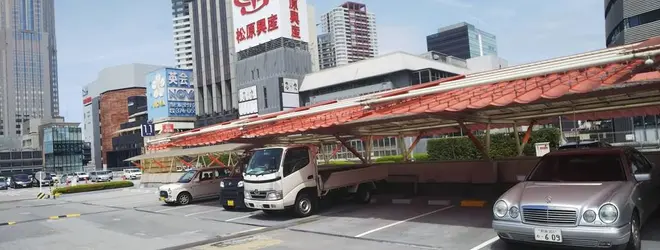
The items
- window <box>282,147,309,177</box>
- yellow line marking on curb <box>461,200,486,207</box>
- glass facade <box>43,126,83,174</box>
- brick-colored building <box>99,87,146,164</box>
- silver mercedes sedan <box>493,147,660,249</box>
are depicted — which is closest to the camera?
silver mercedes sedan <box>493,147,660,249</box>

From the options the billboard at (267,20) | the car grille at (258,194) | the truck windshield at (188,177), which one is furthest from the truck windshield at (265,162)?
the billboard at (267,20)

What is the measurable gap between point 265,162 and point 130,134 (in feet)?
358

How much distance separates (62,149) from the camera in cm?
9669

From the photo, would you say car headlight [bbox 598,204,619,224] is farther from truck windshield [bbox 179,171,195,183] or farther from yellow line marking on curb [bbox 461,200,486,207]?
truck windshield [bbox 179,171,195,183]

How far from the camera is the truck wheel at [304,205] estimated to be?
41.4ft

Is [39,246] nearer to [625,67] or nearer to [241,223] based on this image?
[241,223]

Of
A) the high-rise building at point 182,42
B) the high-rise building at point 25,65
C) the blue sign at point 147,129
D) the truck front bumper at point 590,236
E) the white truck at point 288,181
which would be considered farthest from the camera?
the high-rise building at point 182,42

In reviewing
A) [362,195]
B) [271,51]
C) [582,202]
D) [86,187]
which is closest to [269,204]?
[362,195]

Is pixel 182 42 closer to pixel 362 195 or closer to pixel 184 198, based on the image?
pixel 184 198

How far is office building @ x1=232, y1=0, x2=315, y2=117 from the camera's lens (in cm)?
5922

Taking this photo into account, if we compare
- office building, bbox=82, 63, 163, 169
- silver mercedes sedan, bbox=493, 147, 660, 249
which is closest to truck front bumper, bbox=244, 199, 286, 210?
silver mercedes sedan, bbox=493, 147, 660, 249

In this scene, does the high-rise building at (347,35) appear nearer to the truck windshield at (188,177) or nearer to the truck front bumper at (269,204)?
the truck windshield at (188,177)

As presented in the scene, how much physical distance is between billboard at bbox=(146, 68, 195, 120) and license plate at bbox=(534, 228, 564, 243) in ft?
284

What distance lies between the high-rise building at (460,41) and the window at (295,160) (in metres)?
162
